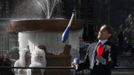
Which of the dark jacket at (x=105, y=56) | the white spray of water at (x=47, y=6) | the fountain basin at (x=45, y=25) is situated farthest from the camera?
the white spray of water at (x=47, y=6)

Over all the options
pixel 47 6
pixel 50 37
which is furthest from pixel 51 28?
pixel 47 6

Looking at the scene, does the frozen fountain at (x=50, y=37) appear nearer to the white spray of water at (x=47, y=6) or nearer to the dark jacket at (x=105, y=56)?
the white spray of water at (x=47, y=6)

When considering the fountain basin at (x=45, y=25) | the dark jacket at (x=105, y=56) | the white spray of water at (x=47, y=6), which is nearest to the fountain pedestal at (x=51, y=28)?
the fountain basin at (x=45, y=25)

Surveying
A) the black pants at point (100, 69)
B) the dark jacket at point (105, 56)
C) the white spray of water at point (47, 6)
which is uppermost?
the white spray of water at point (47, 6)

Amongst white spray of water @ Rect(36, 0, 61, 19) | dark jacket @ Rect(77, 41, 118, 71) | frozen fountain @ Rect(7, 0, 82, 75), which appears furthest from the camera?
white spray of water @ Rect(36, 0, 61, 19)

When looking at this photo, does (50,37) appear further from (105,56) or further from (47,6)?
(105,56)

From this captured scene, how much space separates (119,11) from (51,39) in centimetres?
3876

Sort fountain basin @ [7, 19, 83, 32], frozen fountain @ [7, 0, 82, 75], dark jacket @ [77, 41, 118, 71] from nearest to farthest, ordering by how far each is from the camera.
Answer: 1. dark jacket @ [77, 41, 118, 71]
2. fountain basin @ [7, 19, 83, 32]
3. frozen fountain @ [7, 0, 82, 75]

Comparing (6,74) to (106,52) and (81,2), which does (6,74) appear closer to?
(106,52)

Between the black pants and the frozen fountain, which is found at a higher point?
the frozen fountain

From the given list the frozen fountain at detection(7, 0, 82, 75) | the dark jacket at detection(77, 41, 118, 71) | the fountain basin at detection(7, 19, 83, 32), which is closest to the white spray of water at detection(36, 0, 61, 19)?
the frozen fountain at detection(7, 0, 82, 75)

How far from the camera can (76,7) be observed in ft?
159

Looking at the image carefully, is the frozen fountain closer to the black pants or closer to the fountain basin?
the fountain basin

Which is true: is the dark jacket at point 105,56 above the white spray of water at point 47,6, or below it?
below
